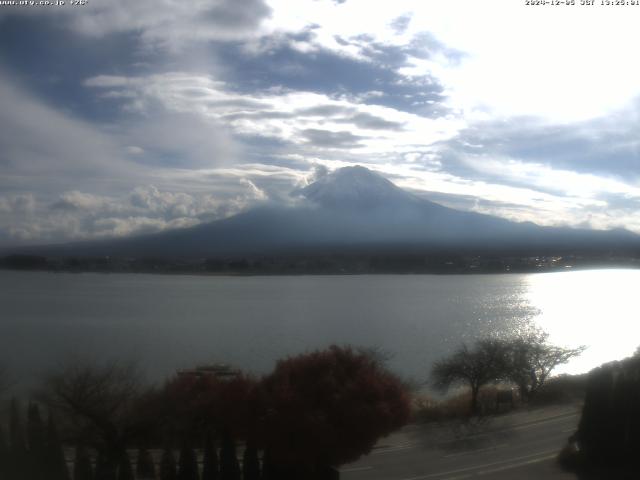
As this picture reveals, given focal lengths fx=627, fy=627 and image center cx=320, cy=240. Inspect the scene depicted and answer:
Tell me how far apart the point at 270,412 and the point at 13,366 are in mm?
9131

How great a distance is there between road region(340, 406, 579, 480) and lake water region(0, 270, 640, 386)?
5.00 metres

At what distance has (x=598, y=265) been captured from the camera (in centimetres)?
3272

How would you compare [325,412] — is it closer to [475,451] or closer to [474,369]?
[475,451]

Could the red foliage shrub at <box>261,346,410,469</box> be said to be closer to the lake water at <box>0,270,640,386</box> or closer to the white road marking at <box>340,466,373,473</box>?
the white road marking at <box>340,466,373,473</box>

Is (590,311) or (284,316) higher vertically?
(284,316)

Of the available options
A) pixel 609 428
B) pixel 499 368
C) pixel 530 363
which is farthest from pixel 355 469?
pixel 530 363

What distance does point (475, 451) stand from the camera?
743 centimetres

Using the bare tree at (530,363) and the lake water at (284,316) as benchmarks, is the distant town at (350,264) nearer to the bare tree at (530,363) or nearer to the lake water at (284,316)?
the lake water at (284,316)

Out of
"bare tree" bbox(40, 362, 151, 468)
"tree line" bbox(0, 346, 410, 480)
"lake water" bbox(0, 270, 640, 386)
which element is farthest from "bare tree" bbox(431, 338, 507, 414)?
"bare tree" bbox(40, 362, 151, 468)

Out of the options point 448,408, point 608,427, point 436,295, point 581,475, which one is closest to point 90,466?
point 581,475

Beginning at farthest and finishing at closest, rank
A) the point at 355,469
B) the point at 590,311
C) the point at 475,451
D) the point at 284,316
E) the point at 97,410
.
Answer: the point at 590,311 → the point at 284,316 → the point at 475,451 → the point at 355,469 → the point at 97,410

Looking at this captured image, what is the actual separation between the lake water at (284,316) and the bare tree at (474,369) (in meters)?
1.78

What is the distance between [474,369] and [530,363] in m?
1.57

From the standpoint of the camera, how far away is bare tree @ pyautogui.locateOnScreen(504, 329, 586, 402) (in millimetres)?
11828
